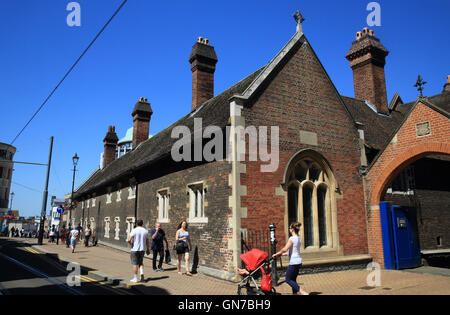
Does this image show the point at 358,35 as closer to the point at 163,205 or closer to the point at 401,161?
the point at 401,161

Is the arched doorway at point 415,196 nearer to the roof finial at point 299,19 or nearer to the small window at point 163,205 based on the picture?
the roof finial at point 299,19

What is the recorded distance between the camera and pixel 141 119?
27.5 metres

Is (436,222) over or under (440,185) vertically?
under

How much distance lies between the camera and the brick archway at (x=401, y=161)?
10.3 metres

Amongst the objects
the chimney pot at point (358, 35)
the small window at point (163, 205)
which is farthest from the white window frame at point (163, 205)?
the chimney pot at point (358, 35)

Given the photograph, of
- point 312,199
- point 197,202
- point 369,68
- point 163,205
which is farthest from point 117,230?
point 369,68

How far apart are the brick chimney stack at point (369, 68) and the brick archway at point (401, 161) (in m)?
8.73

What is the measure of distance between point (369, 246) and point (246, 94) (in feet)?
24.6

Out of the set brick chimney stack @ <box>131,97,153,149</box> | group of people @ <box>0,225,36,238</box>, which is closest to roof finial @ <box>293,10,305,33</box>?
brick chimney stack @ <box>131,97,153,149</box>

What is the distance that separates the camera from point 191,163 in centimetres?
1216

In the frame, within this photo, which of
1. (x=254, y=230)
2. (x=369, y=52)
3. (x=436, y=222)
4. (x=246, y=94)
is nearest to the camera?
(x=254, y=230)
